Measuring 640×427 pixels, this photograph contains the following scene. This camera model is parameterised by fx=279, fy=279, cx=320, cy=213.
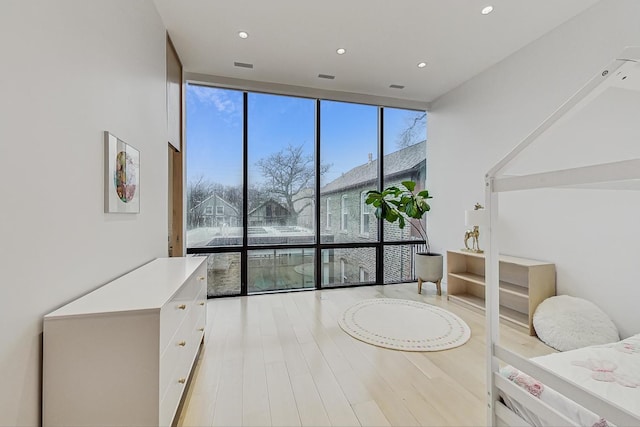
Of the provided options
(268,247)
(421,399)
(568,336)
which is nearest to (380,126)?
(268,247)

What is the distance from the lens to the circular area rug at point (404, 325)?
266cm

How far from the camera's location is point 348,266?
15.5 feet

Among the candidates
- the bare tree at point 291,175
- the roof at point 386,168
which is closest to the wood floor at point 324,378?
the bare tree at point 291,175

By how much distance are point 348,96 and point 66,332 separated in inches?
173

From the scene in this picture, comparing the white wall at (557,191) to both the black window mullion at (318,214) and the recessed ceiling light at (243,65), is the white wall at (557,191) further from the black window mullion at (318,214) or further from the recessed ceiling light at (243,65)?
the recessed ceiling light at (243,65)

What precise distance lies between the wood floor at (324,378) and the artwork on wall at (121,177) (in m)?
1.37

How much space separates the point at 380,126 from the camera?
190 inches

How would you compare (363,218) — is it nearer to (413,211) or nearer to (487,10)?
(413,211)

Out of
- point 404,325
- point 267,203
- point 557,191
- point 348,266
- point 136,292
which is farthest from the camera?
point 348,266

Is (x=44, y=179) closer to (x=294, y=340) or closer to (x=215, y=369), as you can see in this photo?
(x=215, y=369)

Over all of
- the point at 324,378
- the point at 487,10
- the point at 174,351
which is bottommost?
the point at 324,378

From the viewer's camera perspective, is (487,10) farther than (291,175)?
No

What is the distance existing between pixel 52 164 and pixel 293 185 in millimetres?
3318

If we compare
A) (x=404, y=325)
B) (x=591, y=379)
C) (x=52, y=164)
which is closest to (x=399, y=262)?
(x=404, y=325)
